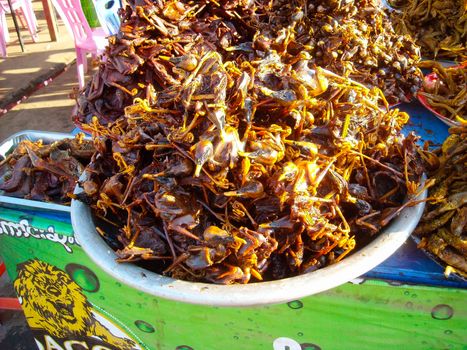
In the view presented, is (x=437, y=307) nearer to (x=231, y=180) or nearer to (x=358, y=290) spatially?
(x=358, y=290)

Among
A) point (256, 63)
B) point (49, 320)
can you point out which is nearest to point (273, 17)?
point (256, 63)

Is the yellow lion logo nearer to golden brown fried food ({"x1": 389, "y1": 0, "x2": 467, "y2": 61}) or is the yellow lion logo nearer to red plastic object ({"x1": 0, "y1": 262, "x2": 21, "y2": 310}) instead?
red plastic object ({"x1": 0, "y1": 262, "x2": 21, "y2": 310})

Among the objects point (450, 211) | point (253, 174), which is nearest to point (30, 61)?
point (253, 174)

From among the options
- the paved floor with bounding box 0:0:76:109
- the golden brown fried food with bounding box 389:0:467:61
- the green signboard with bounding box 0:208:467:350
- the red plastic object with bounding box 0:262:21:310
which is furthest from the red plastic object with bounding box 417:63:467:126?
the paved floor with bounding box 0:0:76:109

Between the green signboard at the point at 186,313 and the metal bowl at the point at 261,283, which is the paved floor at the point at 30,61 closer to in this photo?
the green signboard at the point at 186,313

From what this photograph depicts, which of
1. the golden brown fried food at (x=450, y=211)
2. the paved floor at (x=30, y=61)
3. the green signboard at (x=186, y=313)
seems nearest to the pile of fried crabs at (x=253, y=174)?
the golden brown fried food at (x=450, y=211)
